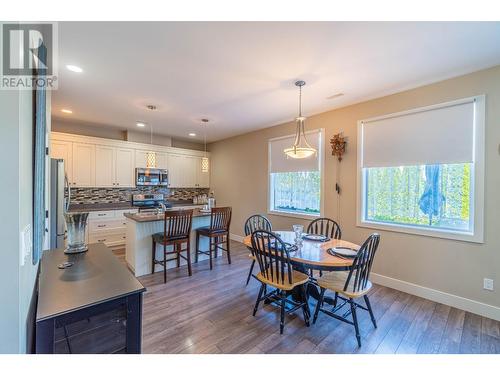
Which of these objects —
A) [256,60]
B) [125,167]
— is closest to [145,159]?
[125,167]

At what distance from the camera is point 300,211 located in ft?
14.1

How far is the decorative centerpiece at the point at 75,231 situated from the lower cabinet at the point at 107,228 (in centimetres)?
286

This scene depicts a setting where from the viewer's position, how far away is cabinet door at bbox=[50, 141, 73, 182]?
4.27 metres

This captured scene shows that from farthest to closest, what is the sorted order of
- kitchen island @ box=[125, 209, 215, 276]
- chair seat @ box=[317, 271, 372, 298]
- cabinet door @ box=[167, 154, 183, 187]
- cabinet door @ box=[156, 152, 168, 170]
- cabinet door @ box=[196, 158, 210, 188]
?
cabinet door @ box=[196, 158, 210, 188], cabinet door @ box=[167, 154, 183, 187], cabinet door @ box=[156, 152, 168, 170], kitchen island @ box=[125, 209, 215, 276], chair seat @ box=[317, 271, 372, 298]

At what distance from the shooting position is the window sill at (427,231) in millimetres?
2492

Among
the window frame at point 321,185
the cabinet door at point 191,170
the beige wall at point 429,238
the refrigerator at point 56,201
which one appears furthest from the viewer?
the cabinet door at point 191,170

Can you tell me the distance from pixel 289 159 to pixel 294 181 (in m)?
0.45

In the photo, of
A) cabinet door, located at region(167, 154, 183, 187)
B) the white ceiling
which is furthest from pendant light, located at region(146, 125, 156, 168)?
the white ceiling

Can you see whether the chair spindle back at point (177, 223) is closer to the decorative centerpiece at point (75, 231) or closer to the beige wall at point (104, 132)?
the decorative centerpiece at point (75, 231)

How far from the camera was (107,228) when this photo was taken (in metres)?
4.71

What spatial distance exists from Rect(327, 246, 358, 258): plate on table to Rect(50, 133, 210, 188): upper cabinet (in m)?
4.72

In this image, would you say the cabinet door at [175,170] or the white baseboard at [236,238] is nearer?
the white baseboard at [236,238]

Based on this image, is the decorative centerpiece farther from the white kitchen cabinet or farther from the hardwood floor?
the white kitchen cabinet

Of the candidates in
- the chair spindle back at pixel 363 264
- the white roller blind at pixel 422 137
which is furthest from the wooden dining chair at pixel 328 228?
the white roller blind at pixel 422 137
